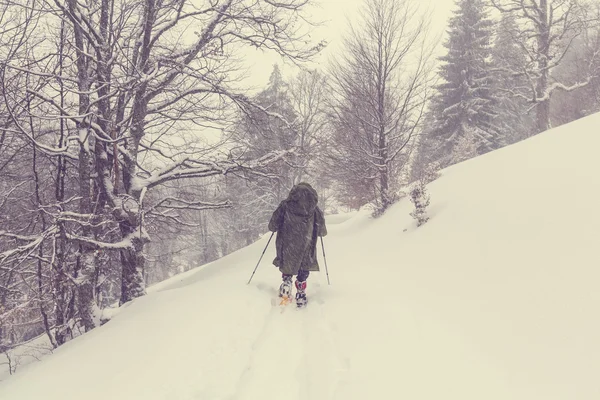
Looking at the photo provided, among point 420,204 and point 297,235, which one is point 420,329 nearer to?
point 297,235

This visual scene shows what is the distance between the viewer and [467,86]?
23.1m

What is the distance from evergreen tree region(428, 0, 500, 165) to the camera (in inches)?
895

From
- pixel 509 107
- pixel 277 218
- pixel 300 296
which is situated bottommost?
pixel 300 296

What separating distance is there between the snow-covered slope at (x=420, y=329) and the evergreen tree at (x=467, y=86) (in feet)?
61.2

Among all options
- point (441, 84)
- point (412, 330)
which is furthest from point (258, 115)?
point (441, 84)

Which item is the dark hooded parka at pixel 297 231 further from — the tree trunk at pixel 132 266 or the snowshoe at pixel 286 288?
the tree trunk at pixel 132 266

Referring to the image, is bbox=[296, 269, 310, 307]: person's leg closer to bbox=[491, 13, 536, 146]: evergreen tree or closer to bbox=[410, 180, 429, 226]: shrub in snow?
bbox=[410, 180, 429, 226]: shrub in snow

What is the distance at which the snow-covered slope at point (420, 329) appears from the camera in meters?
2.81

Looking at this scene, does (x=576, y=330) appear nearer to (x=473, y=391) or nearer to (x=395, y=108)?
(x=473, y=391)

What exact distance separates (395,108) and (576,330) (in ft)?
34.3

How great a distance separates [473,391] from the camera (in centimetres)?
272

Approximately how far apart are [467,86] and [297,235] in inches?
906

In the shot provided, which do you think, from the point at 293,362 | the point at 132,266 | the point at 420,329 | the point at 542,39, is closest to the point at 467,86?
the point at 542,39

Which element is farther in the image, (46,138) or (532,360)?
(46,138)
